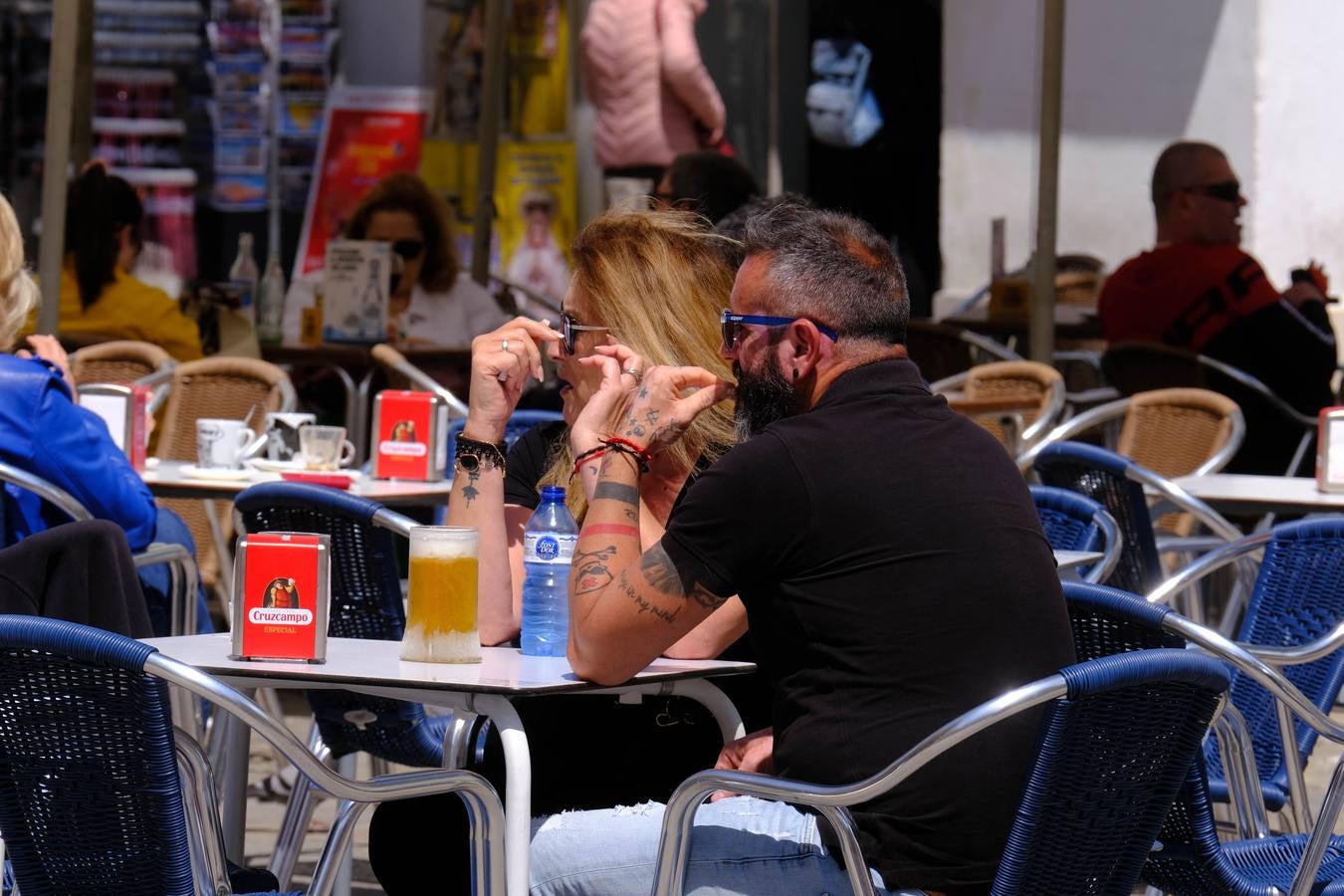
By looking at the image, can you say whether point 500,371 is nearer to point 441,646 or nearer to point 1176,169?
point 441,646

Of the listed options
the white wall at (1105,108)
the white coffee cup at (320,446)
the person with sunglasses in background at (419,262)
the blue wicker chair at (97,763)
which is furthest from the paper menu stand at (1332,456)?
the white wall at (1105,108)

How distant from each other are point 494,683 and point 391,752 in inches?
45.1

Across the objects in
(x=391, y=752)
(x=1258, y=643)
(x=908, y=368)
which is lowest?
(x=391, y=752)

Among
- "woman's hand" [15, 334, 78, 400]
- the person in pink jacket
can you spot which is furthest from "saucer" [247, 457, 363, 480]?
the person in pink jacket

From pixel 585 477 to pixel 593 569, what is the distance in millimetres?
363

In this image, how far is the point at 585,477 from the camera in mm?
2625

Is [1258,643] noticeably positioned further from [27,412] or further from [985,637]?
[27,412]

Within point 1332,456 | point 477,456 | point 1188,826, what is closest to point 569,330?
point 477,456

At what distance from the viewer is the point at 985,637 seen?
212 cm

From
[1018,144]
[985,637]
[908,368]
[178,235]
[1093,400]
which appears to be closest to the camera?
[985,637]

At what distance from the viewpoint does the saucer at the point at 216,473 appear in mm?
4070

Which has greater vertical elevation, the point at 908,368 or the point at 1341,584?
the point at 908,368

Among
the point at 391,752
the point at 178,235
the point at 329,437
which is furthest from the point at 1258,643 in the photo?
the point at 178,235

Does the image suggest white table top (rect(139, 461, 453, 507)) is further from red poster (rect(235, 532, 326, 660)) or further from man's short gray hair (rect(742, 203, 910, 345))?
man's short gray hair (rect(742, 203, 910, 345))
